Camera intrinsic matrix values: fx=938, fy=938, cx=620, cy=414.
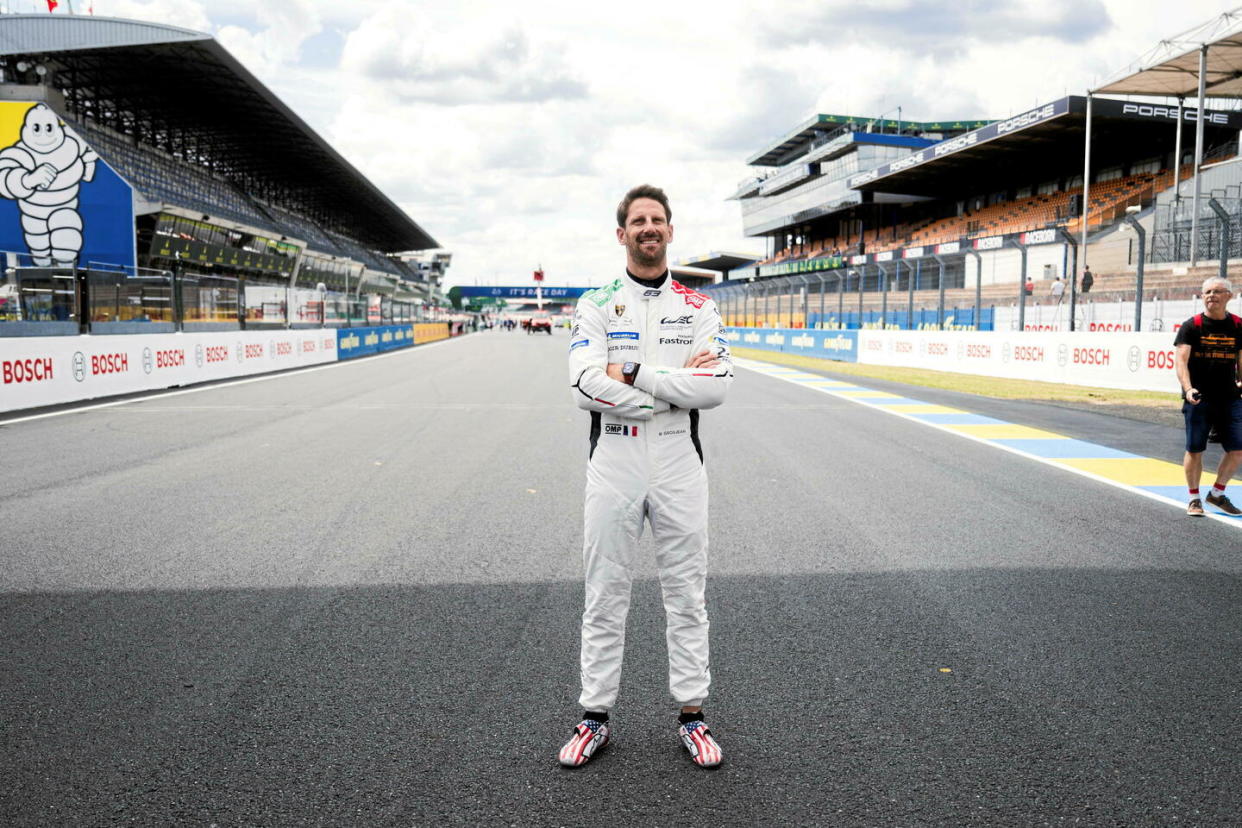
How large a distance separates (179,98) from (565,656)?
45.2 m

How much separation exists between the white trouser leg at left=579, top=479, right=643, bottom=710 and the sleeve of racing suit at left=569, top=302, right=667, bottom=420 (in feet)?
0.83

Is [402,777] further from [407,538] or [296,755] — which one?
[407,538]

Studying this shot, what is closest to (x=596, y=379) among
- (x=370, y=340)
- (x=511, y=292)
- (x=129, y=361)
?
(x=129, y=361)

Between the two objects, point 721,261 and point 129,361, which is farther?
point 721,261

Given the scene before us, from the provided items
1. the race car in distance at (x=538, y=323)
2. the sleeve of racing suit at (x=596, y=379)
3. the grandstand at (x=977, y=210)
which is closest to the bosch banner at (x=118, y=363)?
the sleeve of racing suit at (x=596, y=379)

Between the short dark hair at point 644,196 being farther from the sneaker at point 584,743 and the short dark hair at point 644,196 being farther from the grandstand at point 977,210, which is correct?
the grandstand at point 977,210

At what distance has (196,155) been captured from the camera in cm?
5162

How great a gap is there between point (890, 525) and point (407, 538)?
320cm

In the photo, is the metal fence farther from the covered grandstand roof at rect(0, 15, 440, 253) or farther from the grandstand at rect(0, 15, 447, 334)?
the covered grandstand roof at rect(0, 15, 440, 253)

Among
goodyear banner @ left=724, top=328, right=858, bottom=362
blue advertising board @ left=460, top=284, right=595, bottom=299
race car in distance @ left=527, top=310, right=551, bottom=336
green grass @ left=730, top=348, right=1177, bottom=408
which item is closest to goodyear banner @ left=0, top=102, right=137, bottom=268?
goodyear banner @ left=724, top=328, right=858, bottom=362

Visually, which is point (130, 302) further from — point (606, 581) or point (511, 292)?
point (511, 292)

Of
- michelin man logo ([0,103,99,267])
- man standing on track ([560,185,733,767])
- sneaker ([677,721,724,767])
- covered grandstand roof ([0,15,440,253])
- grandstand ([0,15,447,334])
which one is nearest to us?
sneaker ([677,721,724,767])

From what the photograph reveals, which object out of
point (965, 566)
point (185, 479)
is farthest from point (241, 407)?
point (965, 566)

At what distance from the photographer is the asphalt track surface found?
277cm
